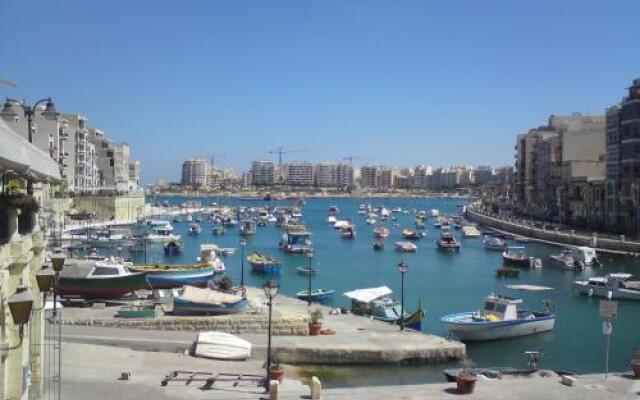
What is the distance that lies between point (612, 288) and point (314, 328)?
91.0ft

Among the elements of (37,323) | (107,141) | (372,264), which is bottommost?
(372,264)

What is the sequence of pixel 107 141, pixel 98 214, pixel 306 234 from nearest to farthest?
pixel 306 234
pixel 98 214
pixel 107 141

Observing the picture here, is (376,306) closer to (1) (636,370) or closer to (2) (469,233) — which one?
(1) (636,370)

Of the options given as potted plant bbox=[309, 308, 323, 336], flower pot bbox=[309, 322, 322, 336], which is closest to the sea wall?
potted plant bbox=[309, 308, 323, 336]

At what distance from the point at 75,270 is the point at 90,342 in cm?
1084

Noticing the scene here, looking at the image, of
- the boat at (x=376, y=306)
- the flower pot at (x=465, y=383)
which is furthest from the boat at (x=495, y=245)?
the flower pot at (x=465, y=383)

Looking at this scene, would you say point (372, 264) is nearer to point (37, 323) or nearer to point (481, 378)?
point (481, 378)

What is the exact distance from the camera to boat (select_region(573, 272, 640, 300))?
4641 centimetres

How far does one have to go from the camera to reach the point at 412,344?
2572 centimetres

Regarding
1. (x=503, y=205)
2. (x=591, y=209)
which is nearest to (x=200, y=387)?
(x=591, y=209)

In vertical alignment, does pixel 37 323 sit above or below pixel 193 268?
above

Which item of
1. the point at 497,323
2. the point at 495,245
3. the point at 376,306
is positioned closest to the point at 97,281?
the point at 376,306

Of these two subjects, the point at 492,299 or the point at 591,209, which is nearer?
the point at 492,299

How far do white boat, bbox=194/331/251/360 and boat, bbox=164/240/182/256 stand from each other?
5453 centimetres
